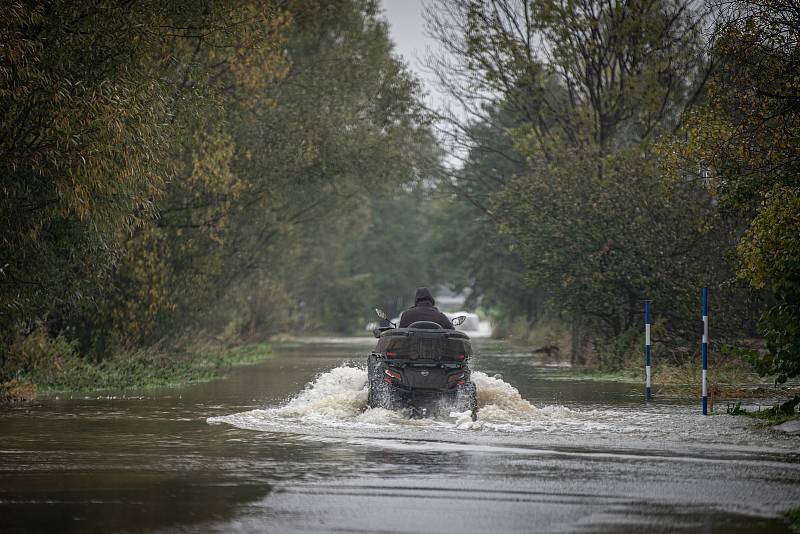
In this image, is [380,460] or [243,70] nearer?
[380,460]

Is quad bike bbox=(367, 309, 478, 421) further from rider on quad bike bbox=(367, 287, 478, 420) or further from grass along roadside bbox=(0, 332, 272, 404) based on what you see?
grass along roadside bbox=(0, 332, 272, 404)

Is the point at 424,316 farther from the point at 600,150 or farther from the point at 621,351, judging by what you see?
the point at 600,150

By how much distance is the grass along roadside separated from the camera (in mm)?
22906

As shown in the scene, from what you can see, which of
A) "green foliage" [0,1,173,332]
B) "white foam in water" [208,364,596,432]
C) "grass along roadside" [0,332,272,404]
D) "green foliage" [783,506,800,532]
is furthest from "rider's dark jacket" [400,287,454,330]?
"green foliage" [783,506,800,532]

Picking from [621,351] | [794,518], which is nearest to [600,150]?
[621,351]

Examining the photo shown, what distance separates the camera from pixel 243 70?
98.9ft

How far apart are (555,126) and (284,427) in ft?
91.4

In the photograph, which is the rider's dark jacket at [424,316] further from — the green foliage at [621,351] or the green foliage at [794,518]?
the green foliage at [621,351]

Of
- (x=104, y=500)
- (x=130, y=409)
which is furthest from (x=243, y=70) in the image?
(x=104, y=500)

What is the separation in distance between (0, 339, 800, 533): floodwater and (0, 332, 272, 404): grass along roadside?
2.95 meters

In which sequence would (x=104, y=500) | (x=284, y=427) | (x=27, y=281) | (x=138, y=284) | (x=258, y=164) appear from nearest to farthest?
(x=104, y=500) < (x=284, y=427) < (x=27, y=281) < (x=138, y=284) < (x=258, y=164)

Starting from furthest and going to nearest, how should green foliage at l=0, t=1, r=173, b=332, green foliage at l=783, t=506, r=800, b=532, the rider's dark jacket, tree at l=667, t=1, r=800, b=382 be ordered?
green foliage at l=0, t=1, r=173, b=332 → the rider's dark jacket → tree at l=667, t=1, r=800, b=382 → green foliage at l=783, t=506, r=800, b=532

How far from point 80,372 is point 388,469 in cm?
1477

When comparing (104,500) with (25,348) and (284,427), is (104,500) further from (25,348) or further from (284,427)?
(25,348)
